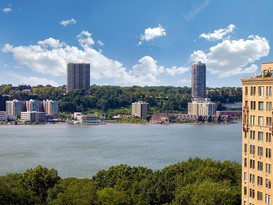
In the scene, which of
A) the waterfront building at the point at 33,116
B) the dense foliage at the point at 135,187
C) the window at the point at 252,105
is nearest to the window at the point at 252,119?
the window at the point at 252,105

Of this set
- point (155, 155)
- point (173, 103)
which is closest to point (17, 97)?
point (173, 103)

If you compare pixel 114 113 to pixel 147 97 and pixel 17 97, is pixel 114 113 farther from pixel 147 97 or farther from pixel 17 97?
pixel 17 97

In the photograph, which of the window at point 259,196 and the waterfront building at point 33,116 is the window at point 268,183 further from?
the waterfront building at point 33,116

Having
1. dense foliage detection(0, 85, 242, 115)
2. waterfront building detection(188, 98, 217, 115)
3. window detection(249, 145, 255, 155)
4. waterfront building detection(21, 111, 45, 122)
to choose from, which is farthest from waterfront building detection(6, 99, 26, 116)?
window detection(249, 145, 255, 155)

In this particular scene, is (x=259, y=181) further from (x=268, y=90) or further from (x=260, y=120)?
(x=268, y=90)

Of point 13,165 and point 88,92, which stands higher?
point 88,92

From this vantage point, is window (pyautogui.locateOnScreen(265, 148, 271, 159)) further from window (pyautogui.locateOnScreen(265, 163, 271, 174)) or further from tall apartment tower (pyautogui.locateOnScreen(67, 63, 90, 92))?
tall apartment tower (pyautogui.locateOnScreen(67, 63, 90, 92))

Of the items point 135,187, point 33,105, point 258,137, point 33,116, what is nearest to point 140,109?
point 33,116
